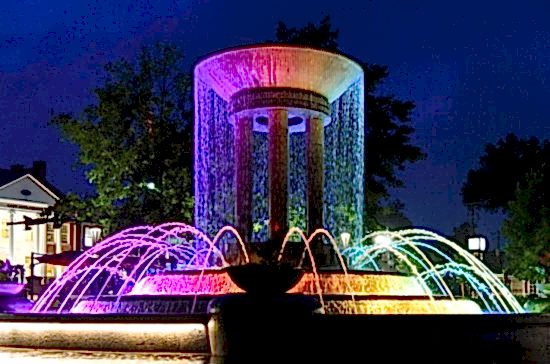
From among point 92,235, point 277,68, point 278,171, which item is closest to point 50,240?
point 92,235

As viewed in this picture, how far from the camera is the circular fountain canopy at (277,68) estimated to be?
57.6 feet

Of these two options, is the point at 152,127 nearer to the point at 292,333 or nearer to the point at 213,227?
the point at 213,227

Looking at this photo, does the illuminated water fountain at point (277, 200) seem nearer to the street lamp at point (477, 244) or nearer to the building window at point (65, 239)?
the street lamp at point (477, 244)

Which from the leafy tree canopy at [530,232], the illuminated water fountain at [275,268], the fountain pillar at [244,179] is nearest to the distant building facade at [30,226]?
the leafy tree canopy at [530,232]

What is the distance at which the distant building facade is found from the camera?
5881 cm

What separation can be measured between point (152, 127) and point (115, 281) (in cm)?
525

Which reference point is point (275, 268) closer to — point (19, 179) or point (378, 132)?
point (378, 132)

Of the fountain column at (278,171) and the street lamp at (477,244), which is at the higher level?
the fountain column at (278,171)

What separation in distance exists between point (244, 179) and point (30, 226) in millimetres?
42224

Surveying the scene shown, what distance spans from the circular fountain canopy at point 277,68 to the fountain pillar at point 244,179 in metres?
0.83

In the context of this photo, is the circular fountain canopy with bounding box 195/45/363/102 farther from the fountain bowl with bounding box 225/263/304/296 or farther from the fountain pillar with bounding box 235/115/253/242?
the fountain bowl with bounding box 225/263/304/296

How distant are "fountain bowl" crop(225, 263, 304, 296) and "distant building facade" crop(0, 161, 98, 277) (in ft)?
162

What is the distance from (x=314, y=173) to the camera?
61.1 ft

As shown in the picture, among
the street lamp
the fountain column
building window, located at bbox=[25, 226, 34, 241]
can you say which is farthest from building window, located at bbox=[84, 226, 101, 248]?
building window, located at bbox=[25, 226, 34, 241]
